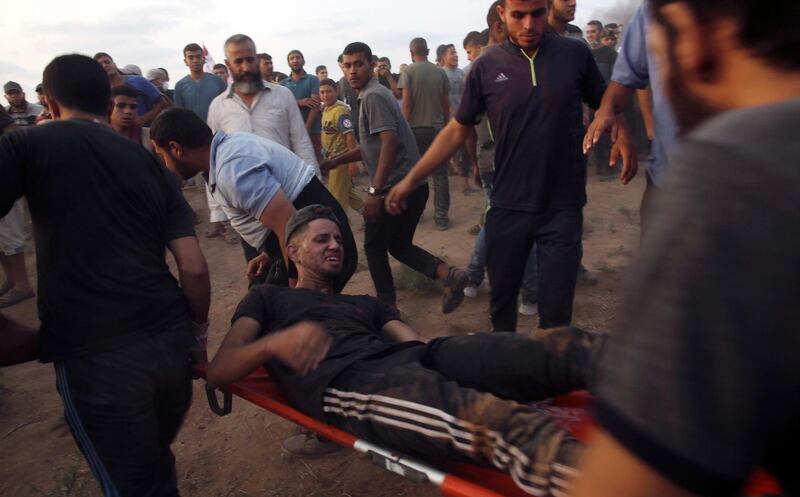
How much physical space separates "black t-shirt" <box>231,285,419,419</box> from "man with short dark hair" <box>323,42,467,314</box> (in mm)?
1246

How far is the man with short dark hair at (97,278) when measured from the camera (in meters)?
1.84

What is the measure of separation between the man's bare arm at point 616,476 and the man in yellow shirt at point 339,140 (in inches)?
211

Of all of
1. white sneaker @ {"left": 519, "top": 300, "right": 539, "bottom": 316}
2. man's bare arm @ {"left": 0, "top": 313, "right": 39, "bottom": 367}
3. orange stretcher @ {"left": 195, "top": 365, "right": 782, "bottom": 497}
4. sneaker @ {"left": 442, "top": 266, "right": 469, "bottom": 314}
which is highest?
man's bare arm @ {"left": 0, "top": 313, "right": 39, "bottom": 367}

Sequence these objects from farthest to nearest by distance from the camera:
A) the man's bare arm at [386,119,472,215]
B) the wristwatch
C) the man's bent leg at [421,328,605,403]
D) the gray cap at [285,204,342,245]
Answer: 1. the wristwatch
2. the man's bare arm at [386,119,472,215]
3. the gray cap at [285,204,342,245]
4. the man's bent leg at [421,328,605,403]

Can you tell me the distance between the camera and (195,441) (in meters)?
3.19

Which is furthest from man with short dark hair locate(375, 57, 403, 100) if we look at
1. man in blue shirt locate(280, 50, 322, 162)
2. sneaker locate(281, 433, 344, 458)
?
sneaker locate(281, 433, 344, 458)

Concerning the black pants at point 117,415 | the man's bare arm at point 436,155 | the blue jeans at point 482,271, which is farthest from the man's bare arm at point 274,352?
the blue jeans at point 482,271

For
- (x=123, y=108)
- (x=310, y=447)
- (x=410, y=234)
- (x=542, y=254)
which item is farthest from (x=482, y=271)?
(x=123, y=108)

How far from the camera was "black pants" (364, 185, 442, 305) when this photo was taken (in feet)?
13.0

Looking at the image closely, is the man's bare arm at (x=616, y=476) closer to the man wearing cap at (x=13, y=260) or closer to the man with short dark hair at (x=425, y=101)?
the man wearing cap at (x=13, y=260)

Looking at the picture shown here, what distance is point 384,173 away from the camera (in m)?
3.88

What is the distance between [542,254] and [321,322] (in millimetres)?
1152

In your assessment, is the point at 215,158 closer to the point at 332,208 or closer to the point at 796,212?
the point at 332,208

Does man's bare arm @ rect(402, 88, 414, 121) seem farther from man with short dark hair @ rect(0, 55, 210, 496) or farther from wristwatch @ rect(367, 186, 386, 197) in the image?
man with short dark hair @ rect(0, 55, 210, 496)
